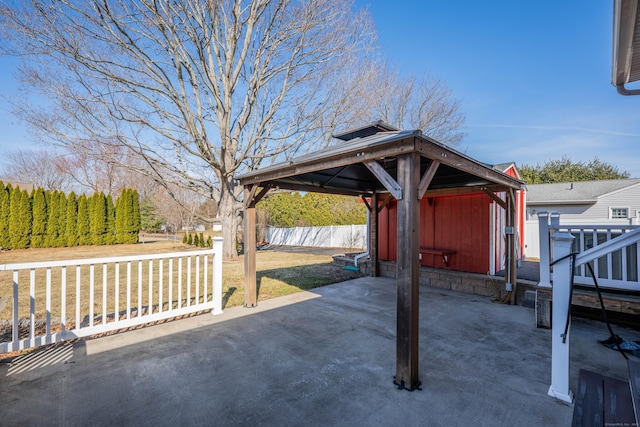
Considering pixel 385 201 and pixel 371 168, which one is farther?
pixel 385 201

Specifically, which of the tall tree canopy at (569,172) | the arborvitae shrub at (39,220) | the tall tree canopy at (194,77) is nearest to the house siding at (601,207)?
the tall tree canopy at (569,172)

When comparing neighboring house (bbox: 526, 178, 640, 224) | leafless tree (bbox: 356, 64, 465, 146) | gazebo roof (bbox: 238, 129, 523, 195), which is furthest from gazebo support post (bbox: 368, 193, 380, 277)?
neighboring house (bbox: 526, 178, 640, 224)

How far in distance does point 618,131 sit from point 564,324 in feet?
87.3

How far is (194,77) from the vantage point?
30.4 feet

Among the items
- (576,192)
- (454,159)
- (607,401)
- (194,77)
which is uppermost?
(194,77)

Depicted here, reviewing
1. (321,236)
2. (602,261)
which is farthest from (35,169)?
(602,261)

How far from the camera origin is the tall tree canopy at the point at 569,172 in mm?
22766

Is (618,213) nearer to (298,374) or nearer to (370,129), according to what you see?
(370,129)

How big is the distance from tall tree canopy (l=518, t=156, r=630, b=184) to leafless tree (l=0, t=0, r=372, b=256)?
838 inches

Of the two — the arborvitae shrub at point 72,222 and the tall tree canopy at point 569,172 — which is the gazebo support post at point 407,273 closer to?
the arborvitae shrub at point 72,222

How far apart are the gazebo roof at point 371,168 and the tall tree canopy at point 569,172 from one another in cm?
2198

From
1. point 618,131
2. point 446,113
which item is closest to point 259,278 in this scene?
point 446,113

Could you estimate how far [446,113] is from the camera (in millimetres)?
15344

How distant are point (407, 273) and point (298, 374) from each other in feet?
4.84
